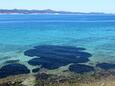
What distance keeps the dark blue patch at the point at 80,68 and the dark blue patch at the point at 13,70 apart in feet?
19.0

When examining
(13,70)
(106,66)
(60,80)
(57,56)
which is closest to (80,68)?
(106,66)

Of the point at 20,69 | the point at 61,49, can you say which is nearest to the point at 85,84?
the point at 20,69

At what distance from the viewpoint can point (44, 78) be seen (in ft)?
96.4

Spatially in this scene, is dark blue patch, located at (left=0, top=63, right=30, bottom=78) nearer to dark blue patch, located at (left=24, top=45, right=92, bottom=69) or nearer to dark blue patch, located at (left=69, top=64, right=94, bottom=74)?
dark blue patch, located at (left=24, top=45, right=92, bottom=69)

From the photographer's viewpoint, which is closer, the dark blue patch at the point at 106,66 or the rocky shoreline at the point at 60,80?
the rocky shoreline at the point at 60,80

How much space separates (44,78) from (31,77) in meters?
1.62

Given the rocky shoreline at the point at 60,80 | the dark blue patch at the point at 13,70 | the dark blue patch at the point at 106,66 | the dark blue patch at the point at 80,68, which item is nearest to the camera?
the rocky shoreline at the point at 60,80

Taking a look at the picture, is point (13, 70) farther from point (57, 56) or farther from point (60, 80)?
point (57, 56)

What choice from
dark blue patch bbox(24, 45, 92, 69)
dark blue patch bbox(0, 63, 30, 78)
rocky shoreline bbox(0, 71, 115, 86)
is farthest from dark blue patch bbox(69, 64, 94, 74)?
dark blue patch bbox(0, 63, 30, 78)

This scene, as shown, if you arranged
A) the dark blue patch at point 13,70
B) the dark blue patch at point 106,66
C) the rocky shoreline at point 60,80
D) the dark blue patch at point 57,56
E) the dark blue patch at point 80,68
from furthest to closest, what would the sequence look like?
the dark blue patch at point 57,56
the dark blue patch at point 106,66
the dark blue patch at point 80,68
the dark blue patch at point 13,70
the rocky shoreline at point 60,80

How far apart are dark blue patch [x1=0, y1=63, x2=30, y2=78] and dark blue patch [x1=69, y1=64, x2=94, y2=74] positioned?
5.78 meters

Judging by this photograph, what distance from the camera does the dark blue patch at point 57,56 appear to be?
36209 millimetres

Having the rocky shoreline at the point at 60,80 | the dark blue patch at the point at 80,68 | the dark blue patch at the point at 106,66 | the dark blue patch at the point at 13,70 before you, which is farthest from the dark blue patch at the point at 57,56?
the rocky shoreline at the point at 60,80

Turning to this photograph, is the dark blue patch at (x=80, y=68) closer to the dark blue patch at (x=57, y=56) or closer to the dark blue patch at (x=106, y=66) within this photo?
the dark blue patch at (x=106, y=66)
